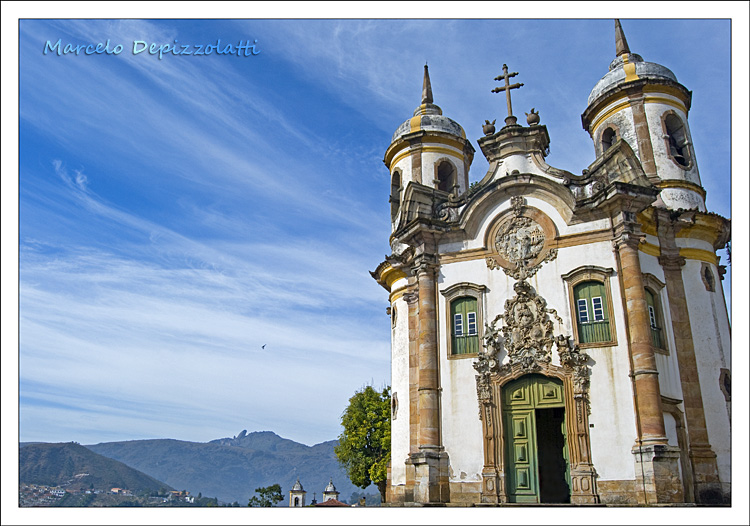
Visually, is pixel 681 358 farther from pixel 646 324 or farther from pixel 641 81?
pixel 641 81

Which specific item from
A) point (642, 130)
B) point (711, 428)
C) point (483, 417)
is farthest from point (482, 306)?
point (642, 130)

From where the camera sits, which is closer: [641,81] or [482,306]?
[482,306]

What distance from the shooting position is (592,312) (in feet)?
59.1

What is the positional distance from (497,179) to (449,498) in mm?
9637

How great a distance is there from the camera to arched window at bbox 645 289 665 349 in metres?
18.1

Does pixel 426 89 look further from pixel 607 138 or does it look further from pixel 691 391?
pixel 691 391

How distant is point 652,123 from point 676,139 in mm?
1182

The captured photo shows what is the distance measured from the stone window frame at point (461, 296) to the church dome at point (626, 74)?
9.52 metres

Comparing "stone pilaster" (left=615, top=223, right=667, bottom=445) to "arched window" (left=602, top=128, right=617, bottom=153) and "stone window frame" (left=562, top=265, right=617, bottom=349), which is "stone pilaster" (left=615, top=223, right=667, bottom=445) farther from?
"arched window" (left=602, top=128, right=617, bottom=153)

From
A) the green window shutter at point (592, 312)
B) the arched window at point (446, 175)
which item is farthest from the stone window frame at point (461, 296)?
the arched window at point (446, 175)

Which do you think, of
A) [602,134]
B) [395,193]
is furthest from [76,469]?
[602,134]

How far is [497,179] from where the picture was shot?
790 inches

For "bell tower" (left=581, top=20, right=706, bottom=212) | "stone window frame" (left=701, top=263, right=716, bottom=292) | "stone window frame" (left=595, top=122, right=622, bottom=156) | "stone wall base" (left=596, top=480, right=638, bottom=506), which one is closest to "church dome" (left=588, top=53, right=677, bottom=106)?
"bell tower" (left=581, top=20, right=706, bottom=212)

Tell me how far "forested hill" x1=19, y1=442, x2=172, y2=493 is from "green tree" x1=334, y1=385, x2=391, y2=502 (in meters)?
50.7
